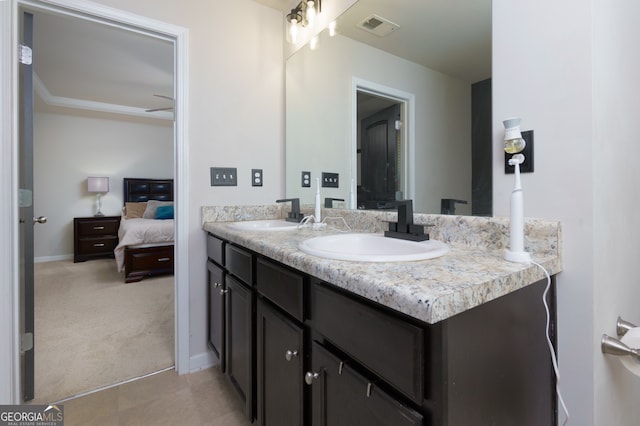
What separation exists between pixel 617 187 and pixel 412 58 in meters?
Answer: 0.85

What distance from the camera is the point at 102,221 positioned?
473cm

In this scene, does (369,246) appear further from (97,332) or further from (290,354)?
(97,332)

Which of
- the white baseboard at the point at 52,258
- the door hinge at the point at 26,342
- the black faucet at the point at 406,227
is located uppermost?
the black faucet at the point at 406,227

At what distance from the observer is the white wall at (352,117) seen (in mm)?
1060

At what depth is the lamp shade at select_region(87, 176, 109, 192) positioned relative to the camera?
473 centimetres

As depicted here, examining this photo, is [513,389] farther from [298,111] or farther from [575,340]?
[298,111]

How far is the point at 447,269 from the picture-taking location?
635 millimetres

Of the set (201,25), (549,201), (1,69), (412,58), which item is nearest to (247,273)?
(549,201)

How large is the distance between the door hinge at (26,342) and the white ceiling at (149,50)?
163 centimetres

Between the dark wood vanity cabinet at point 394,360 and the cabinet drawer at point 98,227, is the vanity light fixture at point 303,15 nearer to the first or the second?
the dark wood vanity cabinet at point 394,360

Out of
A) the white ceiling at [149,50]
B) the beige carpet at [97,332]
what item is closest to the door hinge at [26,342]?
the beige carpet at [97,332]

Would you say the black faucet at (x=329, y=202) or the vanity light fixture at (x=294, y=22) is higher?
the vanity light fixture at (x=294, y=22)

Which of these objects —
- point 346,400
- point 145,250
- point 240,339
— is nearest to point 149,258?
point 145,250

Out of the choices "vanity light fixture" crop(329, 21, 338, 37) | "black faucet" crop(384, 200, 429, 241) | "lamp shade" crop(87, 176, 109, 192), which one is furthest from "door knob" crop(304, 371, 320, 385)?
"lamp shade" crop(87, 176, 109, 192)
